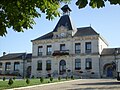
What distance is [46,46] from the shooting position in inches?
2232

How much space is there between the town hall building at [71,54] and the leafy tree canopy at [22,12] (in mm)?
39588

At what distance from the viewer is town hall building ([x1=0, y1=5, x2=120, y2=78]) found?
166 feet

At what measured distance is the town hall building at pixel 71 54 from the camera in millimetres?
50688

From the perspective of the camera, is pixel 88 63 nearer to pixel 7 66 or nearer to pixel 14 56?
pixel 14 56

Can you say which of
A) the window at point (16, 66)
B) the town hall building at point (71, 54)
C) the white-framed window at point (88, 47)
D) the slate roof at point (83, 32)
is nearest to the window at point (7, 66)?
the window at point (16, 66)

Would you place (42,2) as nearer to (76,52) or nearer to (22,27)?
(22,27)

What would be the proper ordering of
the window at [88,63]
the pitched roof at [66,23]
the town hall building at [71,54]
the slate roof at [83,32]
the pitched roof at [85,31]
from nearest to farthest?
the town hall building at [71,54] → the window at [88,63] → the pitched roof at [85,31] → the slate roof at [83,32] → the pitched roof at [66,23]

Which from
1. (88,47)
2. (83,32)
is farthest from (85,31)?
(88,47)

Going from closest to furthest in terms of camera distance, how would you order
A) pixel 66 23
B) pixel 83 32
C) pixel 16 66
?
pixel 83 32 → pixel 66 23 → pixel 16 66

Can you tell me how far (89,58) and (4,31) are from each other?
1650 inches

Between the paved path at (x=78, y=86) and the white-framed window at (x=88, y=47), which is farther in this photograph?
the white-framed window at (x=88, y=47)

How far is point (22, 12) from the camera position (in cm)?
1004

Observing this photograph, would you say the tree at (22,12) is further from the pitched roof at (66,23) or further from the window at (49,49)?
the window at (49,49)

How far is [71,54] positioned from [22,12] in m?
43.8
